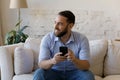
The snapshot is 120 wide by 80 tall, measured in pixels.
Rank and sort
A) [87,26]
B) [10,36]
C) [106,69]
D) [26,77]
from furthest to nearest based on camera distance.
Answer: [87,26] → [10,36] → [106,69] → [26,77]

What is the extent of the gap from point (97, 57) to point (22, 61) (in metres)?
0.86

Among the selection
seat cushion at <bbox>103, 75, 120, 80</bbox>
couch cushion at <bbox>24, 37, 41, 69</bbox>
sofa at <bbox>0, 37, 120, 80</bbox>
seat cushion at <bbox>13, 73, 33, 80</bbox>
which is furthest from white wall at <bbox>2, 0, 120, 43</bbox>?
seat cushion at <bbox>13, 73, 33, 80</bbox>

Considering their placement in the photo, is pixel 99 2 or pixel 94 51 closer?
pixel 94 51

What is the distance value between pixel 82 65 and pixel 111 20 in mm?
1716

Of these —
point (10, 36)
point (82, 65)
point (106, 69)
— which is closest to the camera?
point (82, 65)

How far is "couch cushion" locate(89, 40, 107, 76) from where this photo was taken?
2832 mm

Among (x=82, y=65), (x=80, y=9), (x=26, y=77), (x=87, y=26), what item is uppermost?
(x=80, y=9)

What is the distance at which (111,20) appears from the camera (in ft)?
12.8

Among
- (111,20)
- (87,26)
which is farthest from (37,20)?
(111,20)

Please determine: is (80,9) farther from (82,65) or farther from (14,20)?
(82,65)

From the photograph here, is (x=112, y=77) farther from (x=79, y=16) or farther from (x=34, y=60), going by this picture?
(x=79, y=16)

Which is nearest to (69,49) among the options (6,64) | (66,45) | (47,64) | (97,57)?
(66,45)

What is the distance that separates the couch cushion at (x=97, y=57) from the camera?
2832 mm

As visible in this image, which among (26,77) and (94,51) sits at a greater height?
(94,51)
